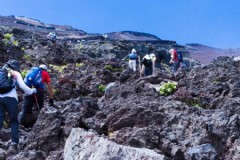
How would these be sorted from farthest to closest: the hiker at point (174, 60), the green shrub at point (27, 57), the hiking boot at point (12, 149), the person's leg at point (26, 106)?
the green shrub at point (27, 57) → the hiker at point (174, 60) → the person's leg at point (26, 106) → the hiking boot at point (12, 149)

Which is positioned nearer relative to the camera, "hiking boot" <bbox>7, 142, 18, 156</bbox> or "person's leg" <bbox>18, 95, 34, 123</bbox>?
"hiking boot" <bbox>7, 142, 18, 156</bbox>

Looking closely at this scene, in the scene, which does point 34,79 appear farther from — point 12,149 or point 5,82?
point 12,149

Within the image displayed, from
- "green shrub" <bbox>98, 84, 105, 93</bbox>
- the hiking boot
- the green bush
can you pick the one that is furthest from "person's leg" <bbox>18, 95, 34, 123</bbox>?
"green shrub" <bbox>98, 84, 105, 93</bbox>

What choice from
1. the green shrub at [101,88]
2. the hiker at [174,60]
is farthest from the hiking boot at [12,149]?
the hiker at [174,60]

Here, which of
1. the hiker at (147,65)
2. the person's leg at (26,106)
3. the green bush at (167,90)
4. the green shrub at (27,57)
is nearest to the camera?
the person's leg at (26,106)

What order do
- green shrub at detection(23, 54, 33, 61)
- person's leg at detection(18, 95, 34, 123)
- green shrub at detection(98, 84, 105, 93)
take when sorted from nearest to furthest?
person's leg at detection(18, 95, 34, 123), green shrub at detection(98, 84, 105, 93), green shrub at detection(23, 54, 33, 61)

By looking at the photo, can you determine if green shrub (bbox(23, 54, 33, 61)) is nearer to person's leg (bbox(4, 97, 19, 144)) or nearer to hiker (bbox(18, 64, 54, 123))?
hiker (bbox(18, 64, 54, 123))

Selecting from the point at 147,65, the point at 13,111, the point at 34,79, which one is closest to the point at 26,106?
the point at 34,79

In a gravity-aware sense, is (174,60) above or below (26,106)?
above

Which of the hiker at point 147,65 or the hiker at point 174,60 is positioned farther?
the hiker at point 174,60

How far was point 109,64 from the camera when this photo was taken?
2705 centimetres

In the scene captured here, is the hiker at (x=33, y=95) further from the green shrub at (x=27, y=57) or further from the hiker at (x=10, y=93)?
the green shrub at (x=27, y=57)

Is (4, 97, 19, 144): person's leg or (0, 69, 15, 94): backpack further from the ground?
(0, 69, 15, 94): backpack

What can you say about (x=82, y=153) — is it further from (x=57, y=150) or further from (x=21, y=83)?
(x=21, y=83)
